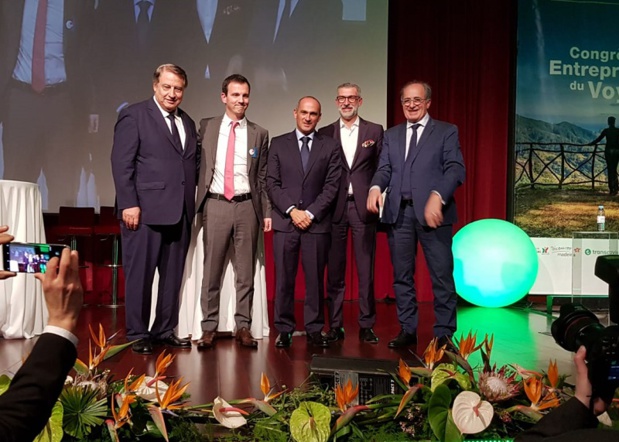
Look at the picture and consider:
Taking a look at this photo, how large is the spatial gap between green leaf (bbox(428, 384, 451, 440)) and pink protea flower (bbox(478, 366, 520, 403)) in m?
0.16

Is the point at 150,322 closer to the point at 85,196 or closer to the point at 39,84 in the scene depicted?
the point at 85,196

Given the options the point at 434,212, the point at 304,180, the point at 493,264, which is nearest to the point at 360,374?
the point at 434,212

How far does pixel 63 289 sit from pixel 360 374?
1.31 metres

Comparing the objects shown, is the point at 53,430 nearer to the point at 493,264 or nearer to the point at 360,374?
the point at 360,374

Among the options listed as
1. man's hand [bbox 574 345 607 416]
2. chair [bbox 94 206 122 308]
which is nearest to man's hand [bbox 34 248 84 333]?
man's hand [bbox 574 345 607 416]

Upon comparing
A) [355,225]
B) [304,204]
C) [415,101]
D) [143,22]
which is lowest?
[355,225]

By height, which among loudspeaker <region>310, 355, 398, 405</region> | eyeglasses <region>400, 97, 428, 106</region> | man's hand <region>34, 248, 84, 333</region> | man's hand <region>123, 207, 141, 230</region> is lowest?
loudspeaker <region>310, 355, 398, 405</region>

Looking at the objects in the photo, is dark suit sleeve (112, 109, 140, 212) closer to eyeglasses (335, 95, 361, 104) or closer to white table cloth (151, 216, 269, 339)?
white table cloth (151, 216, 269, 339)

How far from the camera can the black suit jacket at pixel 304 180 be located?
4066 mm

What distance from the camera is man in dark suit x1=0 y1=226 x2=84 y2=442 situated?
1.00 meters

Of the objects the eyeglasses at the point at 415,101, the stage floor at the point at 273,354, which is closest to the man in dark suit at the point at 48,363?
the stage floor at the point at 273,354

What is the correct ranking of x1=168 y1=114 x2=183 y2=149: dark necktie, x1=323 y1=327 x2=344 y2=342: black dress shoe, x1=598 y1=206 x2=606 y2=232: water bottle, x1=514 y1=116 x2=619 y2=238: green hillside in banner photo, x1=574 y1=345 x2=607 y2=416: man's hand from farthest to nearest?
x1=514 y1=116 x2=619 y2=238: green hillside in banner photo, x1=598 y1=206 x2=606 y2=232: water bottle, x1=323 y1=327 x2=344 y2=342: black dress shoe, x1=168 y1=114 x2=183 y2=149: dark necktie, x1=574 y1=345 x2=607 y2=416: man's hand

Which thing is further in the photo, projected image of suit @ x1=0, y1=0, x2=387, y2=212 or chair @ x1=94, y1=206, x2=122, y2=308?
projected image of suit @ x1=0, y1=0, x2=387, y2=212

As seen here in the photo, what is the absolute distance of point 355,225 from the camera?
13.9 feet
